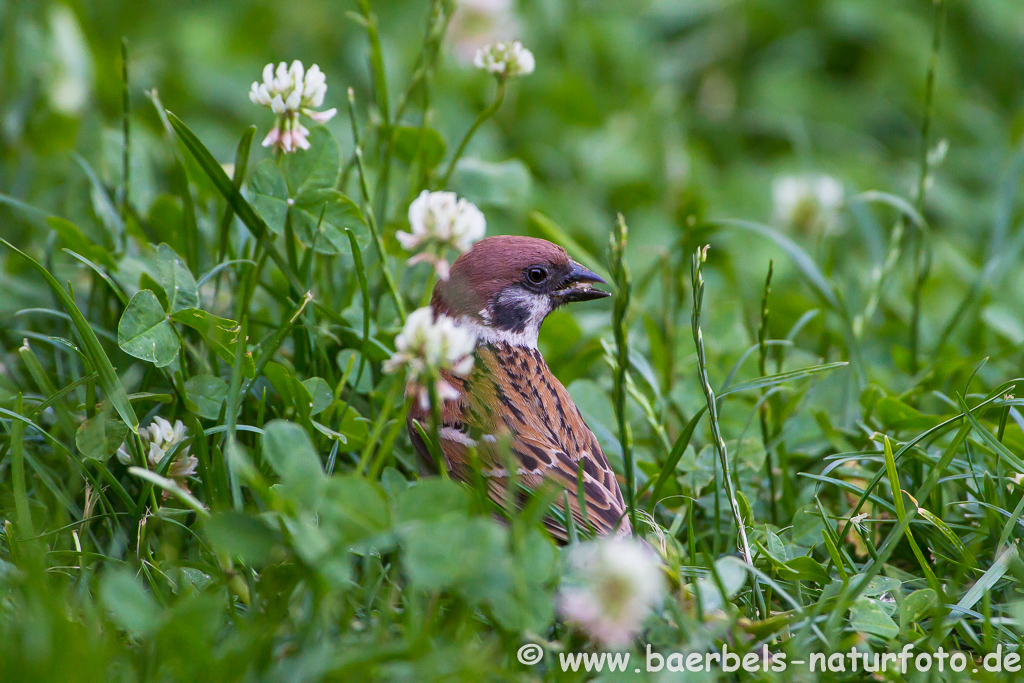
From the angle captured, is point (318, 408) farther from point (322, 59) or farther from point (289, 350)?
point (322, 59)

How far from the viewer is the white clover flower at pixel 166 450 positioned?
2420mm

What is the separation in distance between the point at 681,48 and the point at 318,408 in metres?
4.49

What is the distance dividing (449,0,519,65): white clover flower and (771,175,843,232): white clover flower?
179cm

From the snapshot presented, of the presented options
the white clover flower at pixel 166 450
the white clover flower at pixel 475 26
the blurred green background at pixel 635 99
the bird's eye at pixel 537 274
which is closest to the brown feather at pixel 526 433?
the bird's eye at pixel 537 274

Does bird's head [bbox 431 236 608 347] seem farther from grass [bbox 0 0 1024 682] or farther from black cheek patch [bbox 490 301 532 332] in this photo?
grass [bbox 0 0 1024 682]

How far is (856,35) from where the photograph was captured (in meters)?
6.09

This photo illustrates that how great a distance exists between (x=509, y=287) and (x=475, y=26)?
242 cm

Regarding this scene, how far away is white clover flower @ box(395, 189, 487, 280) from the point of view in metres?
1.89

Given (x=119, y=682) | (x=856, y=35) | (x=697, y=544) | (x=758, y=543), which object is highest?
(x=856, y=35)

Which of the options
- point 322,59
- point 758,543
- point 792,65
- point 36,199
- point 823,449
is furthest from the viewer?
point 792,65

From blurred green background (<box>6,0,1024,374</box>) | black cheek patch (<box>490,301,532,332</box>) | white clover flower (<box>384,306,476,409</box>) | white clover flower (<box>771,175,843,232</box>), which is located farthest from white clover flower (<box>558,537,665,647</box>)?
white clover flower (<box>771,175,843,232</box>)

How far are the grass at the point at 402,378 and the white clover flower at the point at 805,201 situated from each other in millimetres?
103

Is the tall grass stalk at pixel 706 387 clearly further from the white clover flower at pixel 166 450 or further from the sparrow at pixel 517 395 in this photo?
the white clover flower at pixel 166 450

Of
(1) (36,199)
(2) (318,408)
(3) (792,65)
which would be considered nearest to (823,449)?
(2) (318,408)
